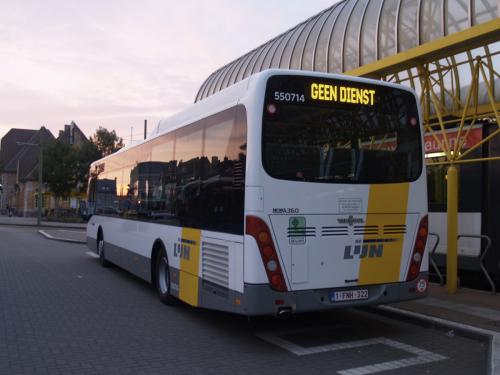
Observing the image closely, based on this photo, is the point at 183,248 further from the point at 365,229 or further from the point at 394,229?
the point at 394,229

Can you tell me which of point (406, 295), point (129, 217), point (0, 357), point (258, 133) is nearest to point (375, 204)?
point (406, 295)

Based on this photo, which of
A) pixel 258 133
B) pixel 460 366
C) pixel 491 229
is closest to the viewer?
pixel 460 366

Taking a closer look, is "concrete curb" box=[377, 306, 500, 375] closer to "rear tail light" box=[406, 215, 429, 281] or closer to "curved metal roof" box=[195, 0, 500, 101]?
"rear tail light" box=[406, 215, 429, 281]

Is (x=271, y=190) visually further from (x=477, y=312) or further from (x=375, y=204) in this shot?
(x=477, y=312)

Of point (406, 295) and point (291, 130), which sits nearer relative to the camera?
point (291, 130)

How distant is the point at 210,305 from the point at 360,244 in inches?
81.3

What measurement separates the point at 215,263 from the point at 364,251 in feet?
6.19

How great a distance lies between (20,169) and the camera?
83.3m

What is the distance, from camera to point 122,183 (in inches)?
484

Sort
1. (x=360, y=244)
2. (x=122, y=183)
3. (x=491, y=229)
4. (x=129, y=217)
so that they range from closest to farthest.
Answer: (x=360, y=244) < (x=491, y=229) < (x=129, y=217) < (x=122, y=183)

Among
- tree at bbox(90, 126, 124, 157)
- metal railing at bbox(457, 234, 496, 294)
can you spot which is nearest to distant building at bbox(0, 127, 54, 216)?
tree at bbox(90, 126, 124, 157)

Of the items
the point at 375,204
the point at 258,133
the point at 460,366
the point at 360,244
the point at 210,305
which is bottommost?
the point at 460,366

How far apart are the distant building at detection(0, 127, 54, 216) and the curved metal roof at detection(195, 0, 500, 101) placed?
55452 mm

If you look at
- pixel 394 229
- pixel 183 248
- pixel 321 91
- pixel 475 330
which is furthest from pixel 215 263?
pixel 475 330
